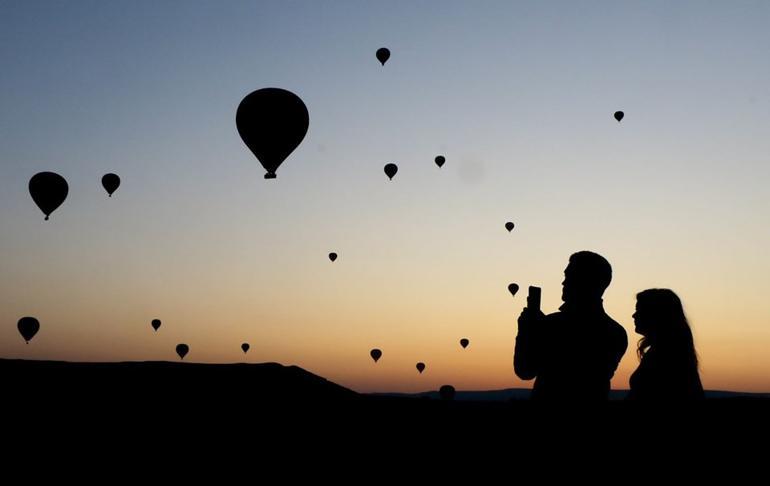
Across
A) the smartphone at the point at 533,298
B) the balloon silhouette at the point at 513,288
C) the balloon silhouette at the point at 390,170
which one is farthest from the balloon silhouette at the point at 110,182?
the smartphone at the point at 533,298

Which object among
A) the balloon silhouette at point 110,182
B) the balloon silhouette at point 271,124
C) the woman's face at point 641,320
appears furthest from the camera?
the balloon silhouette at point 110,182

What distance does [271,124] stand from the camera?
21.5 m

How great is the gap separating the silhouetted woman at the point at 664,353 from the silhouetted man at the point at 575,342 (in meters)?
1.01

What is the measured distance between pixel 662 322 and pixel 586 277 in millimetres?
1360

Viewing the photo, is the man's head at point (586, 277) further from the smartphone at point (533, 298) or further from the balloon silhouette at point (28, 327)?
the balloon silhouette at point (28, 327)

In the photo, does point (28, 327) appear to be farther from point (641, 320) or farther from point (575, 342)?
point (575, 342)

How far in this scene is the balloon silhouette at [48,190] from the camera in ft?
98.3

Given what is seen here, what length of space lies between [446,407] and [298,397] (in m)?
0.99

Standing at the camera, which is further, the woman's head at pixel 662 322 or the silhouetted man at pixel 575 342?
the woman's head at pixel 662 322

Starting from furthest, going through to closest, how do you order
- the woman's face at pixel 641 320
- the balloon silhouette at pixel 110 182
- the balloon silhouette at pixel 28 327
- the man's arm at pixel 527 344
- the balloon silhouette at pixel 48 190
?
the balloon silhouette at pixel 110 182 < the balloon silhouette at pixel 28 327 < the balloon silhouette at pixel 48 190 < the woman's face at pixel 641 320 < the man's arm at pixel 527 344

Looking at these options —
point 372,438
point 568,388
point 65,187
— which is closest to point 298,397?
point 372,438

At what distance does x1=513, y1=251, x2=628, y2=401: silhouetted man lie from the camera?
16.9 feet

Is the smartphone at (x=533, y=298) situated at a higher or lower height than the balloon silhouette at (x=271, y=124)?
lower

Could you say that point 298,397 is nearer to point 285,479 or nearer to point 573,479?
point 285,479
